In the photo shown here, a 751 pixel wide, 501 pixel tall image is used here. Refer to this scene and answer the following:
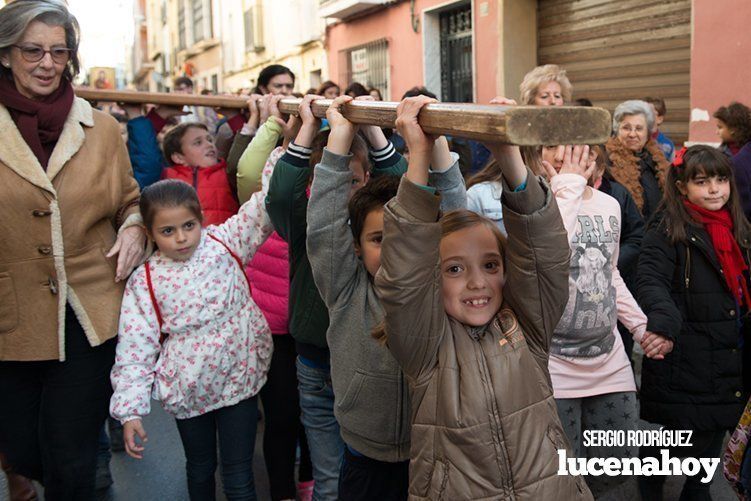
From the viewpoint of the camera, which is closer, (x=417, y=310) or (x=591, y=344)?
(x=417, y=310)

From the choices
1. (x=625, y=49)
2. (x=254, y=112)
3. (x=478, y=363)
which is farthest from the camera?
(x=625, y=49)

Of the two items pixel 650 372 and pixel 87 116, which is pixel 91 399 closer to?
pixel 87 116

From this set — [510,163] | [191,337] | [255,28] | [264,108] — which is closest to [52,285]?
[191,337]

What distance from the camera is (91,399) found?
286 cm

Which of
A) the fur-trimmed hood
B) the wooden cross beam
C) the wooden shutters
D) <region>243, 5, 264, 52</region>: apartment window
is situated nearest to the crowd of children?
the wooden cross beam

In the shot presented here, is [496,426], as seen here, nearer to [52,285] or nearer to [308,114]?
[308,114]

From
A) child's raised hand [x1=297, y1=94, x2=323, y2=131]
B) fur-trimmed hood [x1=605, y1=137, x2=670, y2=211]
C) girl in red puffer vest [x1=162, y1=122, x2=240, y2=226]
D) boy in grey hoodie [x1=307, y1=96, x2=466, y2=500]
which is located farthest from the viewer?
fur-trimmed hood [x1=605, y1=137, x2=670, y2=211]

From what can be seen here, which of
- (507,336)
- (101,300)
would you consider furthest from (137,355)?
(507,336)

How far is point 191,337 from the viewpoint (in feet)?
9.41

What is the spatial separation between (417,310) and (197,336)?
131cm

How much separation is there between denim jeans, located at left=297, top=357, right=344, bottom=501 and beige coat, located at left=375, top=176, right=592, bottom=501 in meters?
1.03

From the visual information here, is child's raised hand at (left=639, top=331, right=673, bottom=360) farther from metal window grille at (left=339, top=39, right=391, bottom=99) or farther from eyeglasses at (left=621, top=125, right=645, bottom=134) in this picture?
metal window grille at (left=339, top=39, right=391, bottom=99)

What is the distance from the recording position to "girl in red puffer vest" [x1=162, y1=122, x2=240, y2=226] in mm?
4152

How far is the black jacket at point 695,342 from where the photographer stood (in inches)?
125
